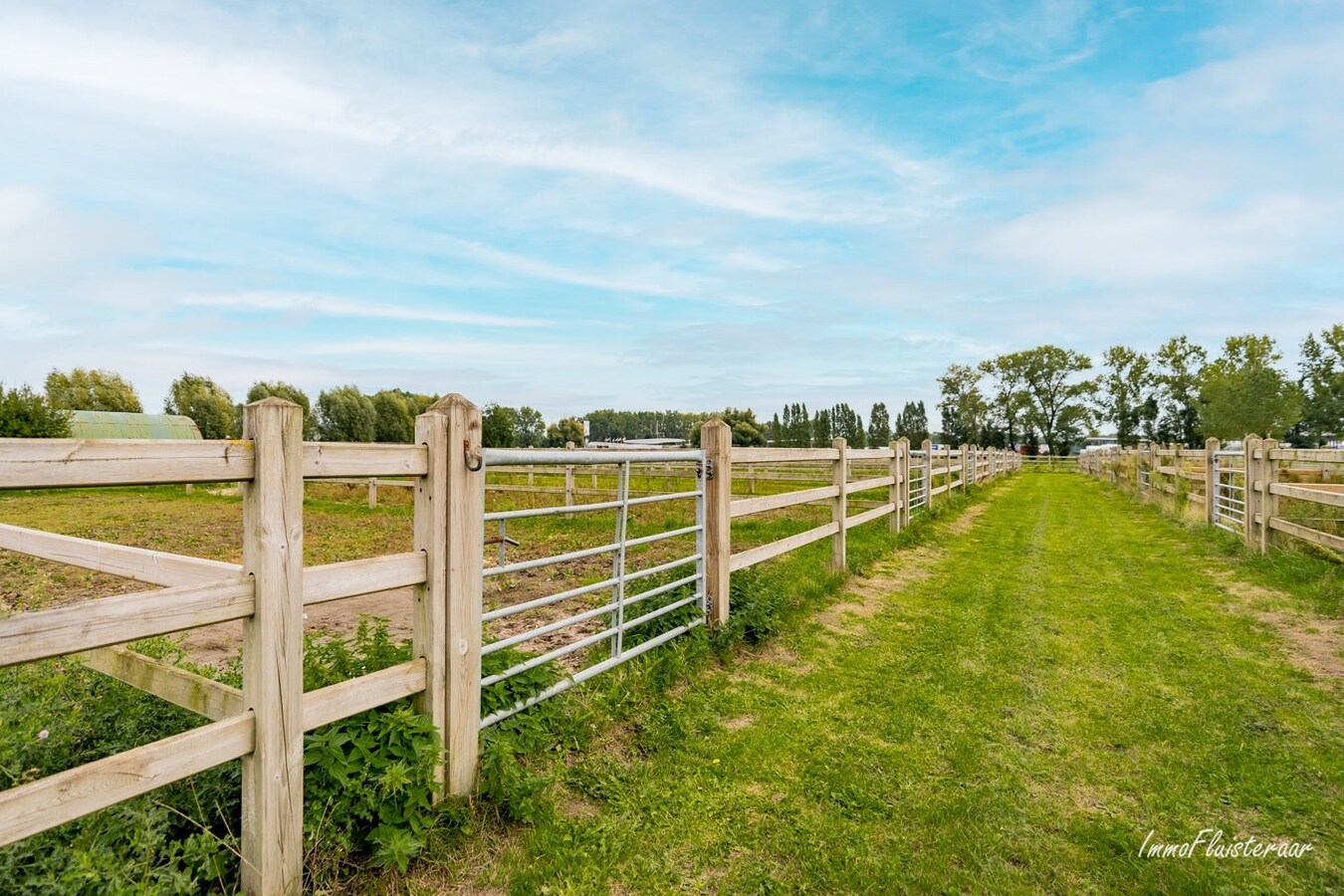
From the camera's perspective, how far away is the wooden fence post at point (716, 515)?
4605 mm

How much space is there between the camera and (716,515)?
462 cm

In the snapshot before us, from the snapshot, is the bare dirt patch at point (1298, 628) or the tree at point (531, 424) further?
the tree at point (531, 424)

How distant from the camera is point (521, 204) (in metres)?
15.7

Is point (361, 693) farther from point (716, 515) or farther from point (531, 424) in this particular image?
point (531, 424)

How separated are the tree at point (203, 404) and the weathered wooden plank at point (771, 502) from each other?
6782cm

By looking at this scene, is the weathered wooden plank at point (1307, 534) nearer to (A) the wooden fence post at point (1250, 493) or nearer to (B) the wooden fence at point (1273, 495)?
(B) the wooden fence at point (1273, 495)

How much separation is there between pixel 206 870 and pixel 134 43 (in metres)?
7.67

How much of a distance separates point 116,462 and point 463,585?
1.18m

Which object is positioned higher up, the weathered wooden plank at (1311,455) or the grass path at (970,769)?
the weathered wooden plank at (1311,455)

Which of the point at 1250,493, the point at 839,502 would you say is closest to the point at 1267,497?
the point at 1250,493

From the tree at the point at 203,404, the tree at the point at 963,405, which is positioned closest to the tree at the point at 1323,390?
the tree at the point at 963,405

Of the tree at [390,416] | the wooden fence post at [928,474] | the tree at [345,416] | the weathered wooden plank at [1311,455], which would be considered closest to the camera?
the weathered wooden plank at [1311,455]

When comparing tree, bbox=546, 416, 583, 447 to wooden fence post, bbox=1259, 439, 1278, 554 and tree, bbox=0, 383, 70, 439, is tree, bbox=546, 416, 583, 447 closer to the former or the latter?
tree, bbox=0, 383, 70, 439

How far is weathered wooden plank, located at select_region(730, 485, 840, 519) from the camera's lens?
4941 mm
